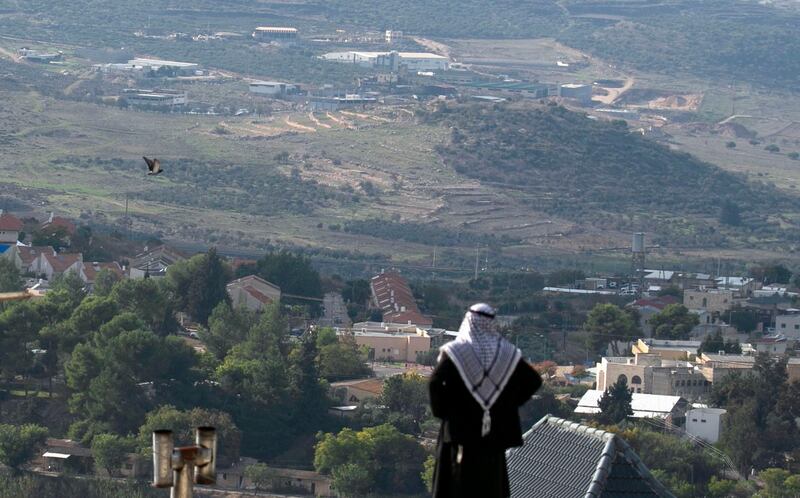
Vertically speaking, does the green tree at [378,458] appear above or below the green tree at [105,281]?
above

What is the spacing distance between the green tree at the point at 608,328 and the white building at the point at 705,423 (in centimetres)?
869

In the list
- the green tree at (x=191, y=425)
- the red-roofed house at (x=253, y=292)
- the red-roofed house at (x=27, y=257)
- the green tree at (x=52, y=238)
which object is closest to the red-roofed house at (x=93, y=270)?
the red-roofed house at (x=27, y=257)

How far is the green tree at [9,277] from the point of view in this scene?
4838cm

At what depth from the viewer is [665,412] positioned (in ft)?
143

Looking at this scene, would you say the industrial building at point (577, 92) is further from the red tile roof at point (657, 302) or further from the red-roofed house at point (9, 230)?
the red-roofed house at point (9, 230)

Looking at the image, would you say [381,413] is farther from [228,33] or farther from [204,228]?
[228,33]

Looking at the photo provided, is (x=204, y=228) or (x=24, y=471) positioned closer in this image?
(x=24, y=471)

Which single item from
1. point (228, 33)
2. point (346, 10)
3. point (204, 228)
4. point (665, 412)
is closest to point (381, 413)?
point (665, 412)

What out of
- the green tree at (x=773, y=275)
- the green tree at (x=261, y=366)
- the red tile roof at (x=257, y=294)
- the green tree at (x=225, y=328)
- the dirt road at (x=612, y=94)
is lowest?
the dirt road at (x=612, y=94)

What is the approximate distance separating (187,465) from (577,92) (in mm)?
111888

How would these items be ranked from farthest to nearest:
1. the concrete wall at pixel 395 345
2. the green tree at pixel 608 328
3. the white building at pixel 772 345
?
1. the green tree at pixel 608 328
2. the white building at pixel 772 345
3. the concrete wall at pixel 395 345

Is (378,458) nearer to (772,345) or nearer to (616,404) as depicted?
(616,404)

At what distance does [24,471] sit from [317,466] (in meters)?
4.94

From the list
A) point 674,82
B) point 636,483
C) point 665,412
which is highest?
point 636,483
